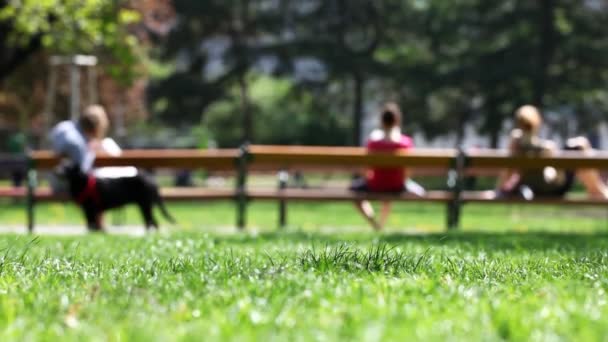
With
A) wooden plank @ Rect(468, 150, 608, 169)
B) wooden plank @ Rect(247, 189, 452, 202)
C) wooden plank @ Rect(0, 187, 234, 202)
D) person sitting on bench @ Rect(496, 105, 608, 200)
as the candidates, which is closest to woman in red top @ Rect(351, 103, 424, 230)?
wooden plank @ Rect(247, 189, 452, 202)

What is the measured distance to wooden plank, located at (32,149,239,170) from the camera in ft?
35.1

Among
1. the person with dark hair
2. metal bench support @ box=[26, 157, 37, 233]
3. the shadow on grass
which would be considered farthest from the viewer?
metal bench support @ box=[26, 157, 37, 233]

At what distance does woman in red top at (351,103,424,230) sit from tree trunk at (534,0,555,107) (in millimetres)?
26680

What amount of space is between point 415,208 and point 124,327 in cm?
1972

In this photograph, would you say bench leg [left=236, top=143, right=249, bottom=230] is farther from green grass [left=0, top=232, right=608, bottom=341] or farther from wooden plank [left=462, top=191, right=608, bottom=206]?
green grass [left=0, top=232, right=608, bottom=341]

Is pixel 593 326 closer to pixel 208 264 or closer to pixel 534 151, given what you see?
pixel 208 264

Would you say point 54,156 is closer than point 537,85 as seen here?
Yes

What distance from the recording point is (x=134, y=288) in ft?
11.6

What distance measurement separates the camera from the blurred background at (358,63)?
36.8 m

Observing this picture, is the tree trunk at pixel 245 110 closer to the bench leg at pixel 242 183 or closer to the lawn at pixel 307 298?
the bench leg at pixel 242 183

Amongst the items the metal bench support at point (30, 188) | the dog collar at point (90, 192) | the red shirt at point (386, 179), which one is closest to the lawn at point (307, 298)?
the dog collar at point (90, 192)

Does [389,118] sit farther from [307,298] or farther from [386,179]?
[307,298]

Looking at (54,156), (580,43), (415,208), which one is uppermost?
(580,43)

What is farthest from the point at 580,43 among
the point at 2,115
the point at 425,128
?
the point at 2,115
